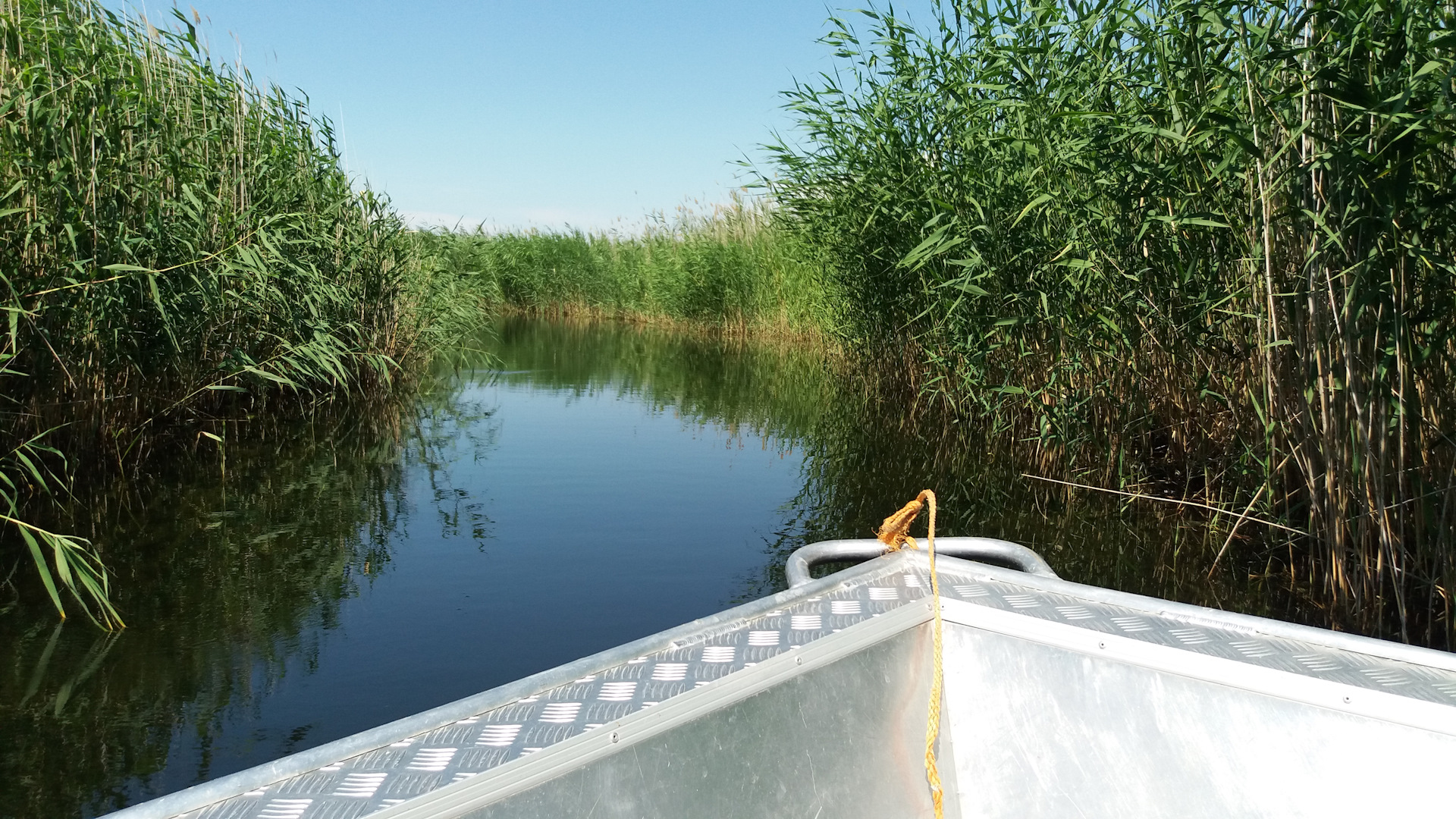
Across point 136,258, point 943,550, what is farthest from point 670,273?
point 943,550

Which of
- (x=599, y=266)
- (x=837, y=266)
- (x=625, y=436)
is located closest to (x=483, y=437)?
(x=625, y=436)

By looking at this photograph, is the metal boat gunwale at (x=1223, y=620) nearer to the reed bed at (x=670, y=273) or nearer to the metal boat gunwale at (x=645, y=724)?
the metal boat gunwale at (x=645, y=724)

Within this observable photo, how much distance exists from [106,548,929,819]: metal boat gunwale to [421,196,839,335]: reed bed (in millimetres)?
7440

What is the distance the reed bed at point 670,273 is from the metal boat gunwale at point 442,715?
24.4 ft

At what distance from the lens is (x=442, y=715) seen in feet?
4.02

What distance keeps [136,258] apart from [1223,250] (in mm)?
4537

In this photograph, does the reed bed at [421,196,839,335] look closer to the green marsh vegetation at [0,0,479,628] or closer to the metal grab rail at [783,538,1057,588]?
the green marsh vegetation at [0,0,479,628]

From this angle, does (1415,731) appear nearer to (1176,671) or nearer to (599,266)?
(1176,671)

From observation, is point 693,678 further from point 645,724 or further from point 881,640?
point 881,640

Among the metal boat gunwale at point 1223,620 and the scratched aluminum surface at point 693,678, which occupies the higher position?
the metal boat gunwale at point 1223,620

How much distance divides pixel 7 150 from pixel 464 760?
4275 millimetres

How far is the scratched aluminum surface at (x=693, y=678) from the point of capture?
108cm

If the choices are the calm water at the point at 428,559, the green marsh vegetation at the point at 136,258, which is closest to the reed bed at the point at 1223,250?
the calm water at the point at 428,559

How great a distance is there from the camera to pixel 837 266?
8.05 metres
